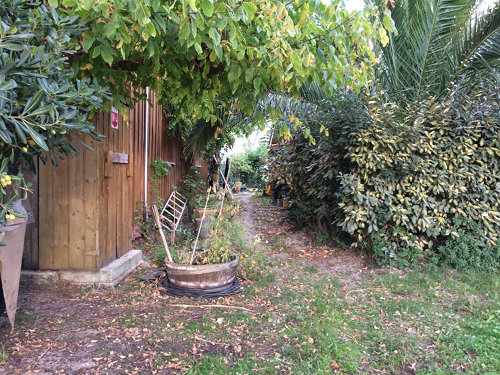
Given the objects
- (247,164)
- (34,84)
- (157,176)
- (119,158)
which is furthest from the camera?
(247,164)

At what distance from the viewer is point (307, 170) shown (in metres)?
6.26

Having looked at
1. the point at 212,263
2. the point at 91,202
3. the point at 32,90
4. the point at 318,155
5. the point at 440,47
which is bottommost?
the point at 212,263

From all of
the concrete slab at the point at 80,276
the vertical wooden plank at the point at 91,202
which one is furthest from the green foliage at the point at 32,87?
the concrete slab at the point at 80,276

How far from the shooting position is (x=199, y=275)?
12.8 feet

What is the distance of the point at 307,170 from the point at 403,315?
10.4ft

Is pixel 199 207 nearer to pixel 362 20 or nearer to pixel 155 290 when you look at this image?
pixel 155 290

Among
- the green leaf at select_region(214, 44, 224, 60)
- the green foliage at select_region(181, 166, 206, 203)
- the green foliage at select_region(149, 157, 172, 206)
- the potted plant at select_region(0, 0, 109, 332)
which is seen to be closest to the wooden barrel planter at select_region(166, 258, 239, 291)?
the potted plant at select_region(0, 0, 109, 332)

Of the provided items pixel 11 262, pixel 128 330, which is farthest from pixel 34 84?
pixel 128 330

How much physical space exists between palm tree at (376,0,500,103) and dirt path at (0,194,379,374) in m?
3.37

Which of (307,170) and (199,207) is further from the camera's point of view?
(199,207)

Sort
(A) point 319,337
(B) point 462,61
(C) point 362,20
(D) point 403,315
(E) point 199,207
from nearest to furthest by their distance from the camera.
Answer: (C) point 362,20
(A) point 319,337
(D) point 403,315
(B) point 462,61
(E) point 199,207

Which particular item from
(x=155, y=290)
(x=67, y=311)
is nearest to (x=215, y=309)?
(x=155, y=290)

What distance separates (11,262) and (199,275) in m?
1.81

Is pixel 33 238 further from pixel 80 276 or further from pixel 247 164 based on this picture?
pixel 247 164
